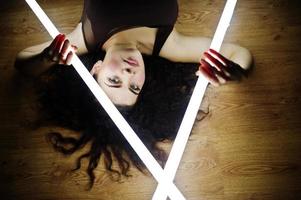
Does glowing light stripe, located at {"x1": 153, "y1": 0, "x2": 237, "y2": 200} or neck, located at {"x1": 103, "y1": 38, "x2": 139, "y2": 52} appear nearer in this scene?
glowing light stripe, located at {"x1": 153, "y1": 0, "x2": 237, "y2": 200}

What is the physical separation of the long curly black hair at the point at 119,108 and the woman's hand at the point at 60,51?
5 cm

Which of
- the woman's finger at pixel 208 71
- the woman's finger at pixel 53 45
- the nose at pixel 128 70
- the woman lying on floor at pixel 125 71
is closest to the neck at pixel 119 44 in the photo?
the woman lying on floor at pixel 125 71

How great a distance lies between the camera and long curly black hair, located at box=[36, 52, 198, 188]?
137 cm

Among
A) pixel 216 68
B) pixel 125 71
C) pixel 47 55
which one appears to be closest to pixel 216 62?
pixel 216 68

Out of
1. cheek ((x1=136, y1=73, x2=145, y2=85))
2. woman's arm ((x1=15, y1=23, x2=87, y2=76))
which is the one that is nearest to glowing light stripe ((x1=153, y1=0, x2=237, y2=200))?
cheek ((x1=136, y1=73, x2=145, y2=85))

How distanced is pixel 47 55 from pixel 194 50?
0.73 meters

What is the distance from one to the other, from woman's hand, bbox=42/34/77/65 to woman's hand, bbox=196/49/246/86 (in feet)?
2.09

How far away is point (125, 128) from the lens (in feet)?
4.36

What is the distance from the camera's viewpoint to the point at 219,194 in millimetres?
1307

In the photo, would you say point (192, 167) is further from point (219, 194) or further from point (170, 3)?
point (170, 3)

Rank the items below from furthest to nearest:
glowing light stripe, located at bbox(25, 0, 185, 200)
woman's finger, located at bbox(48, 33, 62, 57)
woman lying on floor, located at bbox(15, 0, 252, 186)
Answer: woman's finger, located at bbox(48, 33, 62, 57) → woman lying on floor, located at bbox(15, 0, 252, 186) → glowing light stripe, located at bbox(25, 0, 185, 200)

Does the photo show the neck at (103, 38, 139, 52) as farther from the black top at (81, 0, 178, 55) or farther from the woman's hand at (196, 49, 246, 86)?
the woman's hand at (196, 49, 246, 86)

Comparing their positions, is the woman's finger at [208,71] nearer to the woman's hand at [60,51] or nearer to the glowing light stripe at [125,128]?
the glowing light stripe at [125,128]

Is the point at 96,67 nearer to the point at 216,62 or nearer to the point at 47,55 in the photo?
the point at 47,55
